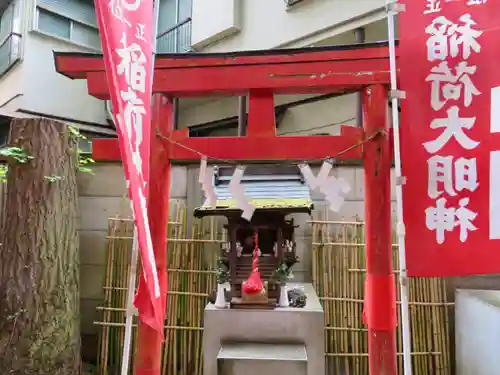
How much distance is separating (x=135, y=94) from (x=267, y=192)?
2.54 m

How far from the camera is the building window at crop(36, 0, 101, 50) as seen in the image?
9906mm

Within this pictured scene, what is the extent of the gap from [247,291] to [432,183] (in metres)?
2.37

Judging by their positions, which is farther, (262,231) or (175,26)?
(175,26)

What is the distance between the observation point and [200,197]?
20.7 ft

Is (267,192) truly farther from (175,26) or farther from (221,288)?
(175,26)

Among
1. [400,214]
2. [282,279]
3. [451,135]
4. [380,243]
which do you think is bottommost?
[282,279]

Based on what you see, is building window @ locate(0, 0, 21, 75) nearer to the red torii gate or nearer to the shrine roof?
the shrine roof

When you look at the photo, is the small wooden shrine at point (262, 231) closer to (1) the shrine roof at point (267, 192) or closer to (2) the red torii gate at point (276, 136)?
(1) the shrine roof at point (267, 192)

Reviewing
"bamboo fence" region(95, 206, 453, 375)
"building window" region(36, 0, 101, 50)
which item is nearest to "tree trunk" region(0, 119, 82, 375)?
"bamboo fence" region(95, 206, 453, 375)

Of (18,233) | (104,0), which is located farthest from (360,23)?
(18,233)

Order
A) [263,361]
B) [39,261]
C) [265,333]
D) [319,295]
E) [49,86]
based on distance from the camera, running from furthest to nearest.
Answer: [49,86] < [319,295] < [39,261] < [265,333] < [263,361]

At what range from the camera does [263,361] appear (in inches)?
168

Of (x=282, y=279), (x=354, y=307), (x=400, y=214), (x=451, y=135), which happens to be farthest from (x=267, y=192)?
(x=451, y=135)

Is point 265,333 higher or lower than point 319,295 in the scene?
lower
